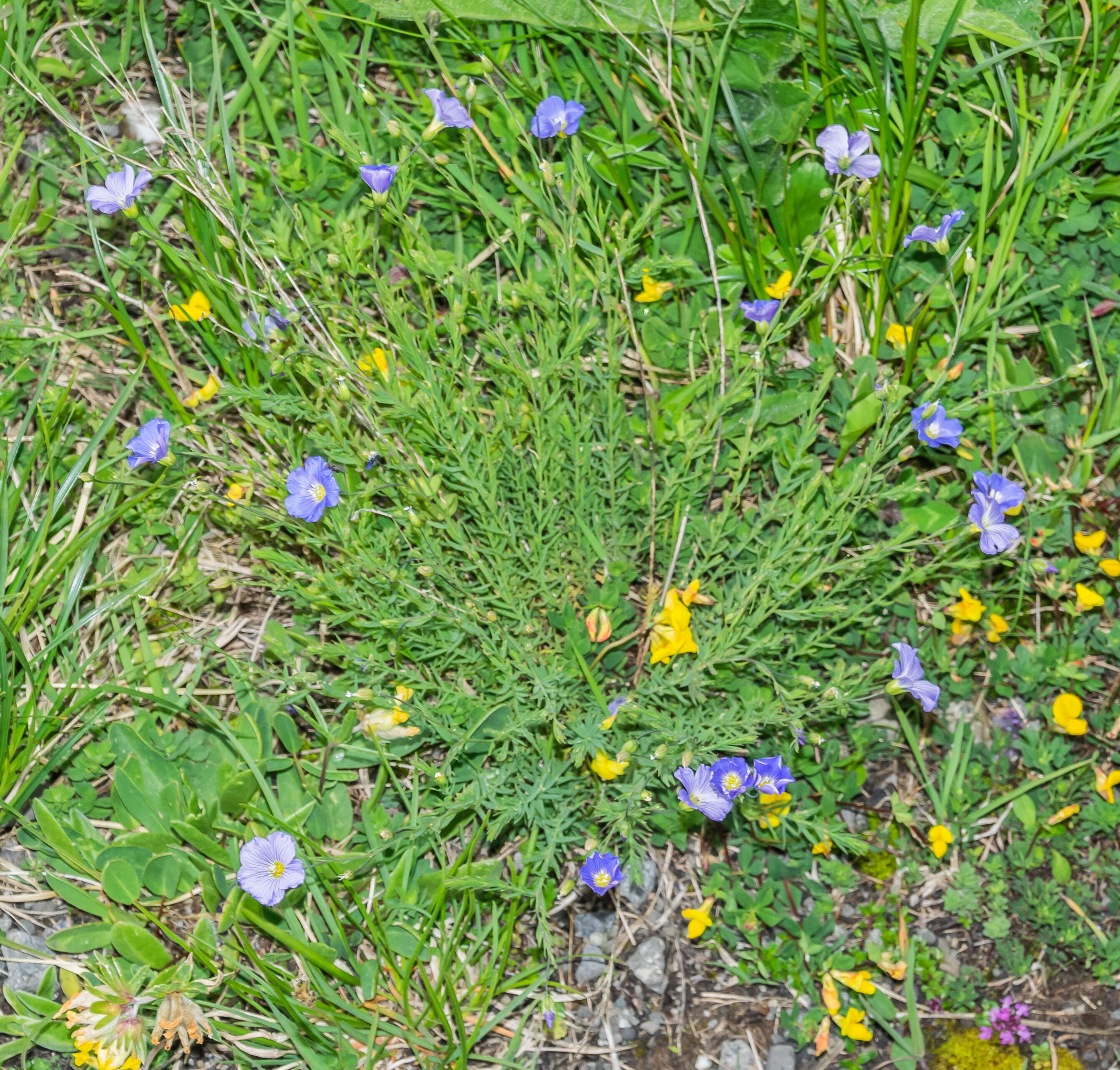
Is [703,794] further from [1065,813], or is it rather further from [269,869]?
[1065,813]

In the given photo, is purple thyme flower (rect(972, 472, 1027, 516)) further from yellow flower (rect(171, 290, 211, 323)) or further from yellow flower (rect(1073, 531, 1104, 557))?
yellow flower (rect(171, 290, 211, 323))

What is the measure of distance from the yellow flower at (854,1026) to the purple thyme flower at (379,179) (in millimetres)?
2108

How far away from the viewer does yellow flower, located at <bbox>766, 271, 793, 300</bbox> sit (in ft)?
8.64

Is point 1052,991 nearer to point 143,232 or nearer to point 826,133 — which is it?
point 826,133

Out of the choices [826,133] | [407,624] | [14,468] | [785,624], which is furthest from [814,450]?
[14,468]

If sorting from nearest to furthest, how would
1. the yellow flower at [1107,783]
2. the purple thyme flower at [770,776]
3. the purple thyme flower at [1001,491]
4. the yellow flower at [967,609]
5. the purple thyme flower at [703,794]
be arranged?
the purple thyme flower at [703,794]
the purple thyme flower at [770,776]
the purple thyme flower at [1001,491]
the yellow flower at [1107,783]
the yellow flower at [967,609]

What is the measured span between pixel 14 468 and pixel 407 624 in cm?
140

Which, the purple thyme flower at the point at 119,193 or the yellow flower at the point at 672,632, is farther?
the yellow flower at the point at 672,632

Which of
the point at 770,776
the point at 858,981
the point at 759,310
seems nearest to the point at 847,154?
the point at 759,310

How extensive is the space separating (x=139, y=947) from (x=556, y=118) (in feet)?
7.17

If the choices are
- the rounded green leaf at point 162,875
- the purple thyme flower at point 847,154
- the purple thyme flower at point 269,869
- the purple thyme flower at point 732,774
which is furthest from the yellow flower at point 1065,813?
the rounded green leaf at point 162,875

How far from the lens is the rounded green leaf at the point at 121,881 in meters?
2.26

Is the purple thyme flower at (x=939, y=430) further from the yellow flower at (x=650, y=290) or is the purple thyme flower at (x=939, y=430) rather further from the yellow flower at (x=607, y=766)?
the yellow flower at (x=607, y=766)

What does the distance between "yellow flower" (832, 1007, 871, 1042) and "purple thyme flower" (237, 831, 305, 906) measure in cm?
129
